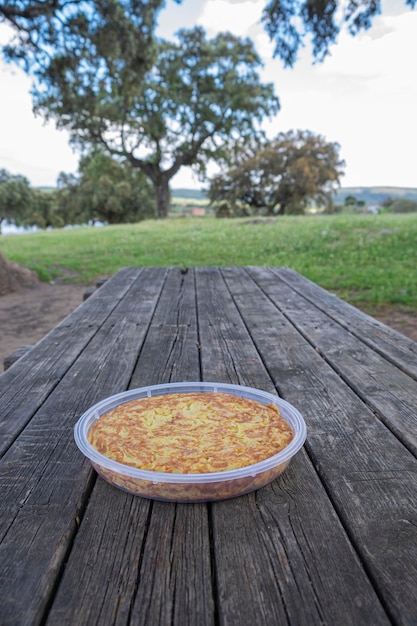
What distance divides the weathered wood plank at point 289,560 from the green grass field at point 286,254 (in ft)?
18.5

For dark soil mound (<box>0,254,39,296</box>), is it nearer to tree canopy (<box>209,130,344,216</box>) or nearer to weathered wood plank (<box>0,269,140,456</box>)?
weathered wood plank (<box>0,269,140,456</box>)

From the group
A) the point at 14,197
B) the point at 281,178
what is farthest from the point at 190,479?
the point at 14,197

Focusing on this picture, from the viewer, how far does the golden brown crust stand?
1.01 metres

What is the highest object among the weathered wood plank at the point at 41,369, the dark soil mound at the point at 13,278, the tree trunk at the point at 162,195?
the weathered wood plank at the point at 41,369

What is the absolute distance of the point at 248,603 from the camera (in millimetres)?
738

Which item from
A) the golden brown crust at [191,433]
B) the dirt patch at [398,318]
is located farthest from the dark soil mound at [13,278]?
the golden brown crust at [191,433]

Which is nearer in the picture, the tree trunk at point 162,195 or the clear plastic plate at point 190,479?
the clear plastic plate at point 190,479

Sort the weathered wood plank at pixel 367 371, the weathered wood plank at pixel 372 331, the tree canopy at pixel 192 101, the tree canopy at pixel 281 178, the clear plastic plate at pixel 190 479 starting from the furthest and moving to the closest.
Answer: the tree canopy at pixel 281 178
the tree canopy at pixel 192 101
the weathered wood plank at pixel 372 331
the weathered wood plank at pixel 367 371
the clear plastic plate at pixel 190 479

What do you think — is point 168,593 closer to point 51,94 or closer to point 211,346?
point 211,346

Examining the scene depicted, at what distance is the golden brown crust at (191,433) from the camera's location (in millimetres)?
1011

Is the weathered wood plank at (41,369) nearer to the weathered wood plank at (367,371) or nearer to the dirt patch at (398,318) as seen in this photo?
the weathered wood plank at (367,371)

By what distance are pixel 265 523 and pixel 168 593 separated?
0.23 metres

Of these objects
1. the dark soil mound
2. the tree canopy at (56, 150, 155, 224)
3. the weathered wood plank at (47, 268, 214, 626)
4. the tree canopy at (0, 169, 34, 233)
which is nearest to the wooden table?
the weathered wood plank at (47, 268, 214, 626)

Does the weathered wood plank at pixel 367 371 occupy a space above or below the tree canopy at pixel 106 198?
above
